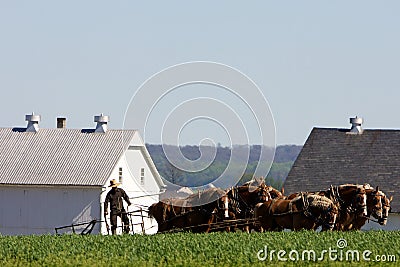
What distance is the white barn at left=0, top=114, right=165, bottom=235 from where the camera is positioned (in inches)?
2194

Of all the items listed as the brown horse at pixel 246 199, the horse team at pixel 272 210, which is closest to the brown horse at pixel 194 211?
the horse team at pixel 272 210

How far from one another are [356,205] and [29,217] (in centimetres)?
2789

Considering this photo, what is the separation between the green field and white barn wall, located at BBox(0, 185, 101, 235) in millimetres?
27291

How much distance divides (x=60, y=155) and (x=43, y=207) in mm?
4017

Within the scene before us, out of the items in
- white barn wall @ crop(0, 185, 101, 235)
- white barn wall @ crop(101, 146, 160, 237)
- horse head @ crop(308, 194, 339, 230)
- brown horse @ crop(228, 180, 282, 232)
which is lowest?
horse head @ crop(308, 194, 339, 230)

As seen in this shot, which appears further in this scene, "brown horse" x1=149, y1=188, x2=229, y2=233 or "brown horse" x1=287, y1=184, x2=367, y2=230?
"brown horse" x1=287, y1=184, x2=367, y2=230

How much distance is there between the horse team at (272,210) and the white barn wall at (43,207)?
23.6 metres

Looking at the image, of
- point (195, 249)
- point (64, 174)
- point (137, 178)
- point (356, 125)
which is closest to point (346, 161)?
point (356, 125)

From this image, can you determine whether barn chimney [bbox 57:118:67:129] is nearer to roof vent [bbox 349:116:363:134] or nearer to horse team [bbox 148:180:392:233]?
roof vent [bbox 349:116:363:134]

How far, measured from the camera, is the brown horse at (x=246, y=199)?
30922mm

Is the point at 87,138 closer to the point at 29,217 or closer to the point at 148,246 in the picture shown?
the point at 29,217

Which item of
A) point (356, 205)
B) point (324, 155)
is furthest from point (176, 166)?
point (324, 155)

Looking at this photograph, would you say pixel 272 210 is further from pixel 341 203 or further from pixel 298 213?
pixel 341 203

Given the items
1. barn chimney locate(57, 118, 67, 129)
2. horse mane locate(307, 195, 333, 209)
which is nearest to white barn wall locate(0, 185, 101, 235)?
barn chimney locate(57, 118, 67, 129)
